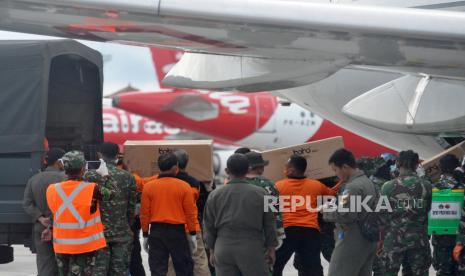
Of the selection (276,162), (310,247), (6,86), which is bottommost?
(310,247)

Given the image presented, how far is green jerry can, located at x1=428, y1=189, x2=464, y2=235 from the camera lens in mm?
10555

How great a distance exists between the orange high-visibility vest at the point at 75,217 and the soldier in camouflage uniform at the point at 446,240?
12.8ft

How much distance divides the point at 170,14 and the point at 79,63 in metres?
4.01

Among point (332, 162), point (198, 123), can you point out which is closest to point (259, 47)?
point (332, 162)

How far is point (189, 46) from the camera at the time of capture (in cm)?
888

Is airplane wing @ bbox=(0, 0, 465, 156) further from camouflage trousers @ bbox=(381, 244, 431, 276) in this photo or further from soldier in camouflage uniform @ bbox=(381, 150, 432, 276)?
camouflage trousers @ bbox=(381, 244, 431, 276)

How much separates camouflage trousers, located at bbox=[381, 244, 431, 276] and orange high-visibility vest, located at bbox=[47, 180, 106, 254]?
299cm

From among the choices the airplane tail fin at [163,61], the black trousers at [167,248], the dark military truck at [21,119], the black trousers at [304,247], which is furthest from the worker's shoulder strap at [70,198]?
the airplane tail fin at [163,61]

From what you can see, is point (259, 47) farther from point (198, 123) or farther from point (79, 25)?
point (198, 123)

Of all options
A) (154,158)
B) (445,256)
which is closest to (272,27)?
(154,158)

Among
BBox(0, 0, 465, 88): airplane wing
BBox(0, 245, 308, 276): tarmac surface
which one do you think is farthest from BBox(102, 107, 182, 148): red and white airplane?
BBox(0, 0, 465, 88): airplane wing

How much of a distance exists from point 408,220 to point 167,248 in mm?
2396

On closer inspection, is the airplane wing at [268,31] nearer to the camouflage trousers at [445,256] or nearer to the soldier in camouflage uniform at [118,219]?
the soldier in camouflage uniform at [118,219]

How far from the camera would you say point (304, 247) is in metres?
→ 9.77
